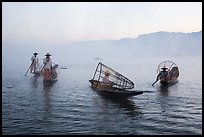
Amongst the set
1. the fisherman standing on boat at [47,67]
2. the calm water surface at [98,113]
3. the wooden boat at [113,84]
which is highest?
the fisherman standing on boat at [47,67]

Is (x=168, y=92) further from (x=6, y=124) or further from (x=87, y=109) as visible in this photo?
(x=6, y=124)

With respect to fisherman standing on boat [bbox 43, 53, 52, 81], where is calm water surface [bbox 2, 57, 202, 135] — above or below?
below

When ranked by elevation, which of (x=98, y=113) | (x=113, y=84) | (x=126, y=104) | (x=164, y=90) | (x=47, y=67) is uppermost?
(x=47, y=67)

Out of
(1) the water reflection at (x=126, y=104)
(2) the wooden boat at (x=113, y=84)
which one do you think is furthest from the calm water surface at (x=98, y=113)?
(2) the wooden boat at (x=113, y=84)

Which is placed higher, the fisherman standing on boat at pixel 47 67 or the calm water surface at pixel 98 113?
the fisherman standing on boat at pixel 47 67

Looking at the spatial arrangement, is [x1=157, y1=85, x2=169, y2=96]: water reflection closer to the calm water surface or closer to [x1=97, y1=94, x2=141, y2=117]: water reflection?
the calm water surface

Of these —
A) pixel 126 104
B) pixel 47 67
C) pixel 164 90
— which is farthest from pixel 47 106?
pixel 164 90

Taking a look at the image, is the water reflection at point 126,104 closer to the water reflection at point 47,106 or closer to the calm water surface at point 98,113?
the calm water surface at point 98,113

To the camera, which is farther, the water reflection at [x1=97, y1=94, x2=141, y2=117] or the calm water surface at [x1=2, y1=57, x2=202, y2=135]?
the water reflection at [x1=97, y1=94, x2=141, y2=117]

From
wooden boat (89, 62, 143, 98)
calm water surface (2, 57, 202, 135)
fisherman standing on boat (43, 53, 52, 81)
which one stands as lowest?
calm water surface (2, 57, 202, 135)

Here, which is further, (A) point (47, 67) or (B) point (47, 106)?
(A) point (47, 67)

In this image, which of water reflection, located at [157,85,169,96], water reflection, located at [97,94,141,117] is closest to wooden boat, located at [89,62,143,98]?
water reflection, located at [97,94,141,117]

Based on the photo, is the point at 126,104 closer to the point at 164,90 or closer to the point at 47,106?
the point at 47,106

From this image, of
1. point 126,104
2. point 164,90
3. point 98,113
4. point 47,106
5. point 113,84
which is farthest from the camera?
point 164,90
